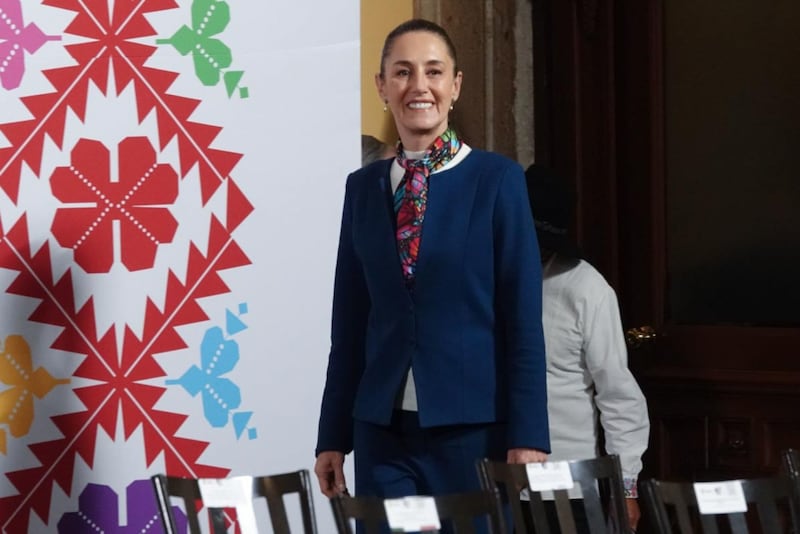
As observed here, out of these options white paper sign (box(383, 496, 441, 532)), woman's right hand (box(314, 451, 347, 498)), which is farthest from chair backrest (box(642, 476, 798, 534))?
woman's right hand (box(314, 451, 347, 498))

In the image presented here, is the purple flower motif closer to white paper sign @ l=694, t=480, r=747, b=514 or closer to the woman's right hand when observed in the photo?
the woman's right hand

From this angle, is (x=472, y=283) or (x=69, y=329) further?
(x=69, y=329)

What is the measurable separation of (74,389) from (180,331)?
0.28m

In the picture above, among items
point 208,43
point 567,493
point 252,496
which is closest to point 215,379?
point 208,43

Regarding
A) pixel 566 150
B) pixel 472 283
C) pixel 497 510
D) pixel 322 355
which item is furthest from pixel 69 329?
pixel 566 150

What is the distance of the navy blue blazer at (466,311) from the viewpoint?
2398mm

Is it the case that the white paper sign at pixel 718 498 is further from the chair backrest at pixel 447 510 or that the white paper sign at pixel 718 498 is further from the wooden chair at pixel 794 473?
the chair backrest at pixel 447 510

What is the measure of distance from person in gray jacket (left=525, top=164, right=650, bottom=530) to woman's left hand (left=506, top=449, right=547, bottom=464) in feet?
2.05

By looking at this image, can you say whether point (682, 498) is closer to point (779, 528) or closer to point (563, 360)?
point (779, 528)

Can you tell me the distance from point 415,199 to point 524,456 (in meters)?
0.49

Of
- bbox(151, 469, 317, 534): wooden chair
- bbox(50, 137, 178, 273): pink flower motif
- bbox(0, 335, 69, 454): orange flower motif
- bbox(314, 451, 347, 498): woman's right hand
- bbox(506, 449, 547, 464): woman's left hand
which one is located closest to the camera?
bbox(151, 469, 317, 534): wooden chair

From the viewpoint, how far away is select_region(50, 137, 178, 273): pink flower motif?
9.55 ft

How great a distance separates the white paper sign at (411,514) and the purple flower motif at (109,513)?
3.62ft

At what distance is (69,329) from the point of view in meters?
2.90
